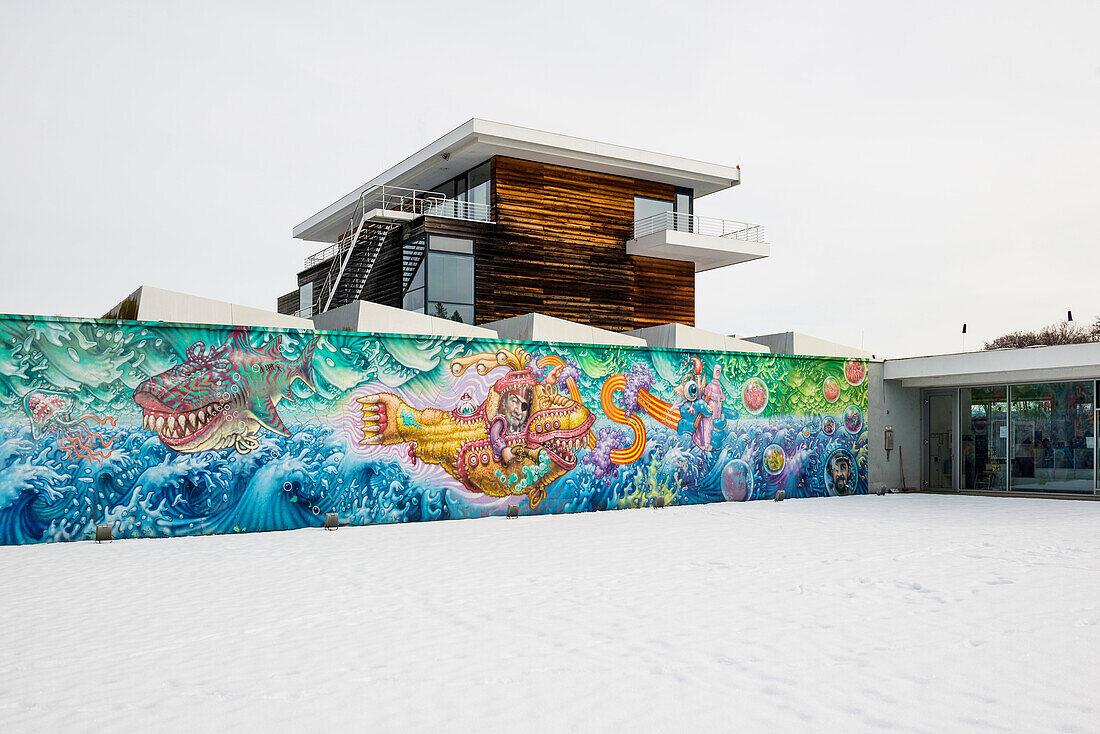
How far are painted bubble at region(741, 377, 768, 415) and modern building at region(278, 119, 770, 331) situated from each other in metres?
7.57

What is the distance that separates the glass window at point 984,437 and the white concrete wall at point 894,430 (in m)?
0.99

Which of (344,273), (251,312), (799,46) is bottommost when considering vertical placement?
(251,312)

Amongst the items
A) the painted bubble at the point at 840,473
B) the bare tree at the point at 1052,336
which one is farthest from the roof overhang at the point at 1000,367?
the bare tree at the point at 1052,336

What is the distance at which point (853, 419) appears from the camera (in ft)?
63.3

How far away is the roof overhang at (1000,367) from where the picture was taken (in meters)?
17.6

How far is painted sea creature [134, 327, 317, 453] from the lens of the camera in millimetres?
11727

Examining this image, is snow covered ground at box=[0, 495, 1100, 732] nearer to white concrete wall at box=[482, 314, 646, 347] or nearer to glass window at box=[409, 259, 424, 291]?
white concrete wall at box=[482, 314, 646, 347]

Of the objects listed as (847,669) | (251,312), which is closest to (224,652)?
(847,669)

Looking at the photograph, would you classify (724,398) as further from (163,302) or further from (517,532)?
(163,302)

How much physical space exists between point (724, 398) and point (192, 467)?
9874 mm

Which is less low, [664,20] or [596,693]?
[664,20]

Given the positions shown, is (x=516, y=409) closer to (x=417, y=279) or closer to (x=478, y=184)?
(x=417, y=279)

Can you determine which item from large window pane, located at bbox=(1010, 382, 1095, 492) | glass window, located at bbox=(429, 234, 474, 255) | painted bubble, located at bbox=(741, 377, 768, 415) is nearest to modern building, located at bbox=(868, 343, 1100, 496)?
large window pane, located at bbox=(1010, 382, 1095, 492)

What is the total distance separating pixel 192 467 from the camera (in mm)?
11859
